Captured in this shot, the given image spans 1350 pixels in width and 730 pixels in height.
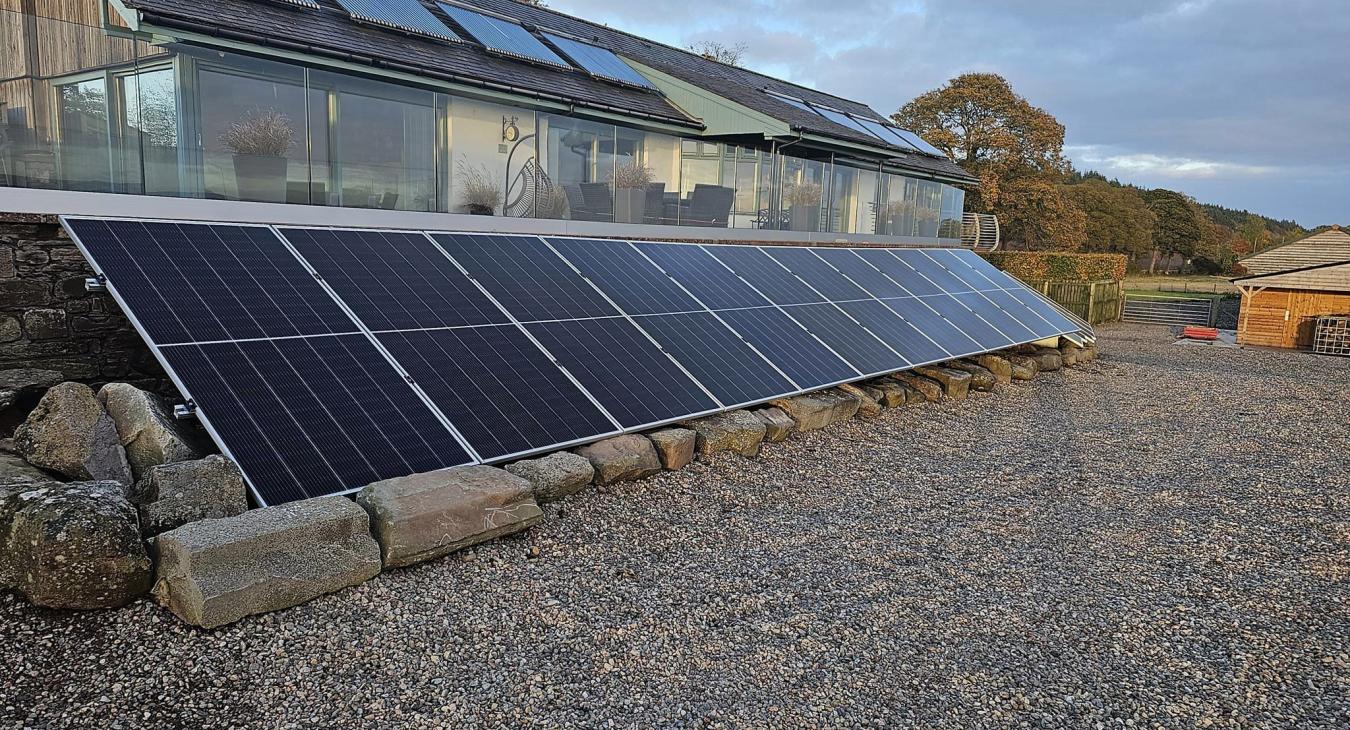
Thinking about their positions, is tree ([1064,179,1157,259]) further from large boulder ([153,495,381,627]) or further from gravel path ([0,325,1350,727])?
large boulder ([153,495,381,627])

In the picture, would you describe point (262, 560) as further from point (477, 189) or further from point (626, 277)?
point (477, 189)

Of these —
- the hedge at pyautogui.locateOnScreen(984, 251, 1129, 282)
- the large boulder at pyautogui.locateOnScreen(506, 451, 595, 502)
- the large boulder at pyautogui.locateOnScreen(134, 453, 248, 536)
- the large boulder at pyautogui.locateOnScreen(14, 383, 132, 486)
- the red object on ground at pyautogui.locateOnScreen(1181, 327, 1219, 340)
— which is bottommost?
the red object on ground at pyautogui.locateOnScreen(1181, 327, 1219, 340)

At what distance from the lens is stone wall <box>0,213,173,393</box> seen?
7.51 m

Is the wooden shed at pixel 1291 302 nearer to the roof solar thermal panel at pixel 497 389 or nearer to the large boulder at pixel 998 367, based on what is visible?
the large boulder at pixel 998 367

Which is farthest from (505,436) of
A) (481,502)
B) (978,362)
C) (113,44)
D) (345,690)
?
(978,362)

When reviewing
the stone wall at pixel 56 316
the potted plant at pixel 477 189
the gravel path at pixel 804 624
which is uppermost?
the potted plant at pixel 477 189

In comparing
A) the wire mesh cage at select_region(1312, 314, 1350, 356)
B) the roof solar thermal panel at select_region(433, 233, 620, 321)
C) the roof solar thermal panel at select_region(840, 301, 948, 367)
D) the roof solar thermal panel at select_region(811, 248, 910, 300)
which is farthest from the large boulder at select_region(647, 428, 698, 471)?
the wire mesh cage at select_region(1312, 314, 1350, 356)

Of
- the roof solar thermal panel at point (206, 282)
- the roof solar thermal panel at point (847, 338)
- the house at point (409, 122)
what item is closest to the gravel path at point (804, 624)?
the roof solar thermal panel at point (206, 282)

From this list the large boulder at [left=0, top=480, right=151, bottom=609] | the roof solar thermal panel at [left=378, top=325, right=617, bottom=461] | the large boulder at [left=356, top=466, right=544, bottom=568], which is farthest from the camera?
the roof solar thermal panel at [left=378, top=325, right=617, bottom=461]

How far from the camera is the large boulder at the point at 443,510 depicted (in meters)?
5.68

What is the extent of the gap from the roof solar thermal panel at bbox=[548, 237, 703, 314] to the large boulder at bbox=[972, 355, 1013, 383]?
703 centimetres

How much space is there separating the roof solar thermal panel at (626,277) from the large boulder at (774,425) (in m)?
1.90

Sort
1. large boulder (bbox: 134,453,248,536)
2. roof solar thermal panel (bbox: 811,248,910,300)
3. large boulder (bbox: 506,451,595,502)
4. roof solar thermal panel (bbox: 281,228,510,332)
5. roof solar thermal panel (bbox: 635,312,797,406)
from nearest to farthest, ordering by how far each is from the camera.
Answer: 1. large boulder (bbox: 134,453,248,536)
2. large boulder (bbox: 506,451,595,502)
3. roof solar thermal panel (bbox: 281,228,510,332)
4. roof solar thermal panel (bbox: 635,312,797,406)
5. roof solar thermal panel (bbox: 811,248,910,300)

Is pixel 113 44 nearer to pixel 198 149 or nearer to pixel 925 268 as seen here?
pixel 198 149
